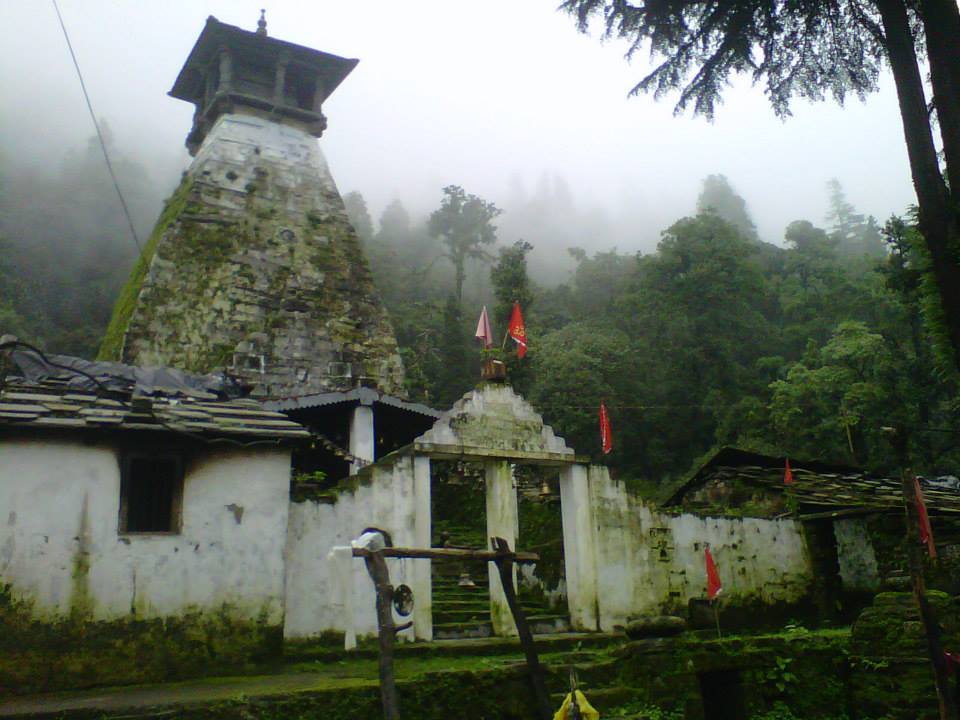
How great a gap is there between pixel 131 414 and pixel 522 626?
4626mm

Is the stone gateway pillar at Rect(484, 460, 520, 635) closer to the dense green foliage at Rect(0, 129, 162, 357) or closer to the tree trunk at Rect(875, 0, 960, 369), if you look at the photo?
the tree trunk at Rect(875, 0, 960, 369)

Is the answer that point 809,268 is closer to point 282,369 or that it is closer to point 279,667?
point 282,369

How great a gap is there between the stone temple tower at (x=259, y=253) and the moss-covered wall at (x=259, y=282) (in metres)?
0.03

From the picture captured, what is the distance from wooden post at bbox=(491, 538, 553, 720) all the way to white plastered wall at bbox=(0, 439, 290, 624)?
284 centimetres

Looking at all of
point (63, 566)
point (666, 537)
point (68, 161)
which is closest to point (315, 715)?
point (63, 566)

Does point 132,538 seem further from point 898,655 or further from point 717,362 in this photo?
point 717,362

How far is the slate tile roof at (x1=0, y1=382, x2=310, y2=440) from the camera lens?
8.23 meters

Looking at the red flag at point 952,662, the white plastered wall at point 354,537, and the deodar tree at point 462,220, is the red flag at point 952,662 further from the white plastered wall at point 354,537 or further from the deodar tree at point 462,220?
the deodar tree at point 462,220

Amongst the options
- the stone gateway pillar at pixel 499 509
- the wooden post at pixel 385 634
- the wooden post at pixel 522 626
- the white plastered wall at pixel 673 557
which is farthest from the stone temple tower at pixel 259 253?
the wooden post at pixel 385 634

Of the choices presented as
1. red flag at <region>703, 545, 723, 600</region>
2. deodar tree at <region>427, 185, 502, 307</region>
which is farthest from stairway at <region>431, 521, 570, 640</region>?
deodar tree at <region>427, 185, 502, 307</region>

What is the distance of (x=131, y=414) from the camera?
8.73m

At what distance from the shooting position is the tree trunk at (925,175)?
6309mm

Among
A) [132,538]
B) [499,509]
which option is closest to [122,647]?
[132,538]

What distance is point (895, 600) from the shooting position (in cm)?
844
